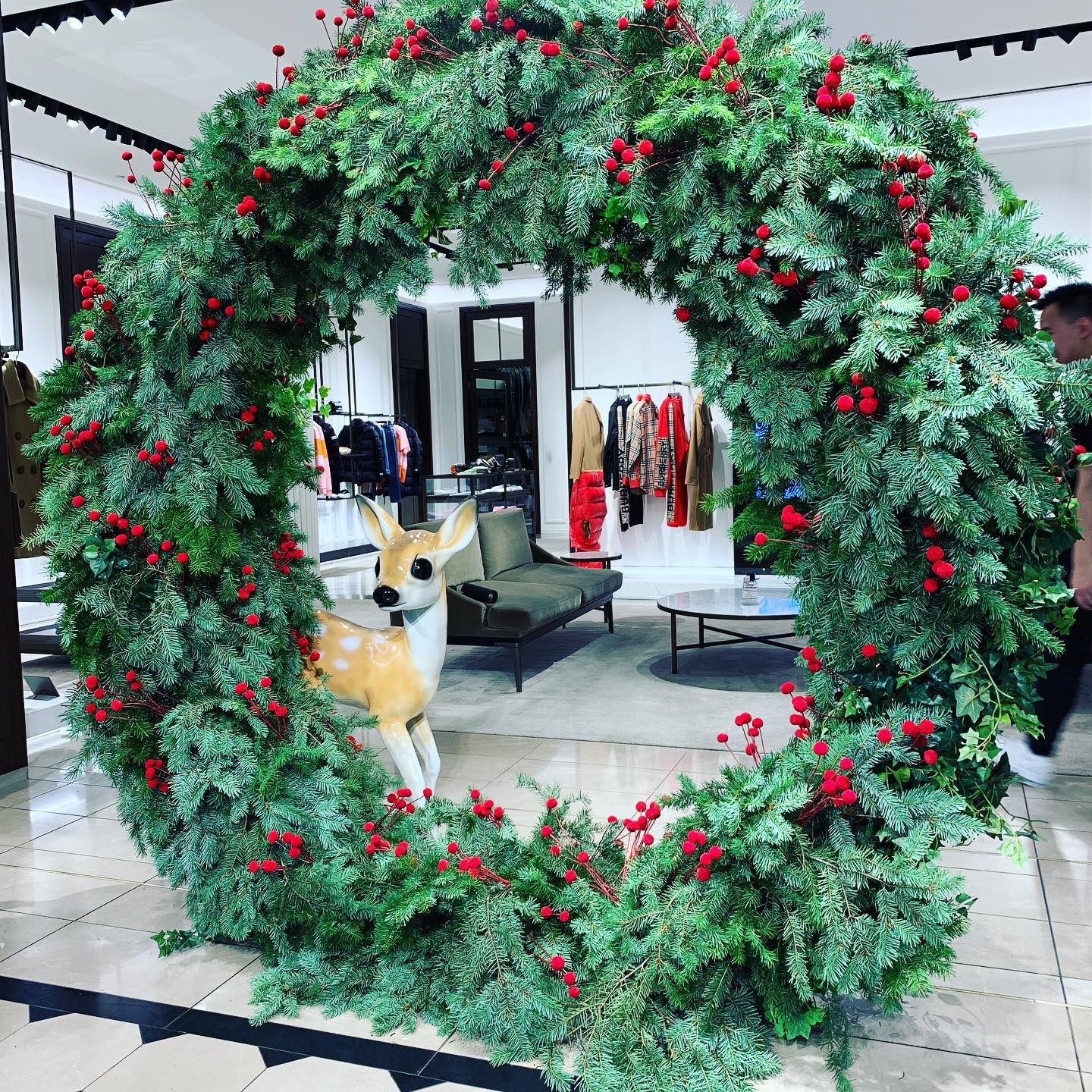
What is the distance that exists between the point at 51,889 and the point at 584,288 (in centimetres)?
243

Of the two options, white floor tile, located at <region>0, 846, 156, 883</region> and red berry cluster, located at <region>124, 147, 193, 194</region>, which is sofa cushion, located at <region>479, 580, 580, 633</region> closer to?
white floor tile, located at <region>0, 846, 156, 883</region>

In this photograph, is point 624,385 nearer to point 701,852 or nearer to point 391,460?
point 391,460

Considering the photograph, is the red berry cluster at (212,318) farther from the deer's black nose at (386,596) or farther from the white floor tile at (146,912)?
the white floor tile at (146,912)

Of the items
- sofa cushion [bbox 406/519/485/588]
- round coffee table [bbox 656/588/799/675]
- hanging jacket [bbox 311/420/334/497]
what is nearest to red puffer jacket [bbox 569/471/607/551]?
hanging jacket [bbox 311/420/334/497]

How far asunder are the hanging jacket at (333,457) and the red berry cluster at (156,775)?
27.4ft

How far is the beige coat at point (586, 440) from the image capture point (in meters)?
9.58

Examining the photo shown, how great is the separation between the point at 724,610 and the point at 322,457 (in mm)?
5953

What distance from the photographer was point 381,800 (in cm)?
282

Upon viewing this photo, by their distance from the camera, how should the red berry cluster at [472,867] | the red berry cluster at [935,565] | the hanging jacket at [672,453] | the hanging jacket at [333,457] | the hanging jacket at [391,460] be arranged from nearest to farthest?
the red berry cluster at [935,565]
the red berry cluster at [472,867]
the hanging jacket at [672,453]
the hanging jacket at [333,457]
the hanging jacket at [391,460]

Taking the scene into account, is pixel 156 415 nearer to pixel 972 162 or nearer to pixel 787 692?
pixel 787 692

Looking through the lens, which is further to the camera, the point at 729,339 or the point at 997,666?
the point at 729,339

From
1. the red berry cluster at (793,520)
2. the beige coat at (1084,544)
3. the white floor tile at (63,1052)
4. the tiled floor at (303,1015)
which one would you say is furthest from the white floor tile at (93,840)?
the beige coat at (1084,544)

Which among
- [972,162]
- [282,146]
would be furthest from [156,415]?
[972,162]

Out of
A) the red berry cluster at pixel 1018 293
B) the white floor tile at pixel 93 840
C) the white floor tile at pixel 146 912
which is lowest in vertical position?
the white floor tile at pixel 93 840
